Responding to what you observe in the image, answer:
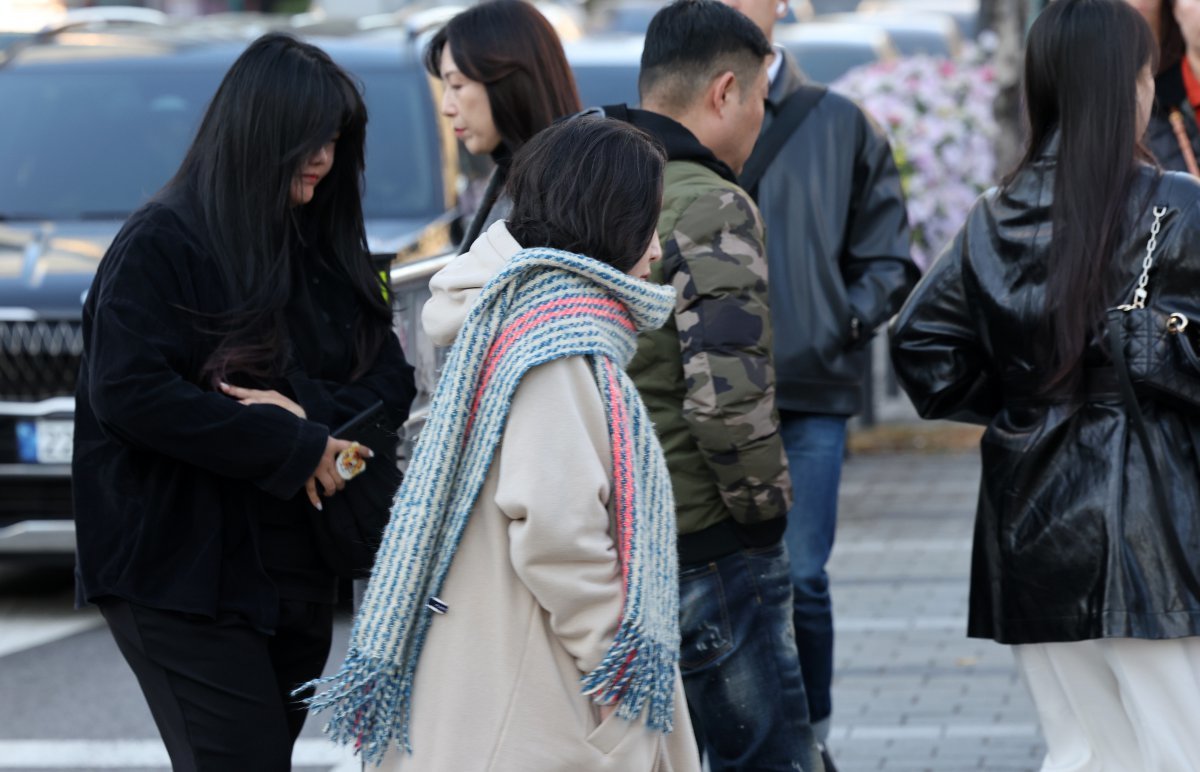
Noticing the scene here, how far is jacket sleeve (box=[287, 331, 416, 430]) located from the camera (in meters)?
3.60

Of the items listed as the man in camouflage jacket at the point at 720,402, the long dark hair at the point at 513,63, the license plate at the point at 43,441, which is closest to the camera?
the man in camouflage jacket at the point at 720,402

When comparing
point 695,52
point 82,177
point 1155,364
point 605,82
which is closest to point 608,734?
point 1155,364

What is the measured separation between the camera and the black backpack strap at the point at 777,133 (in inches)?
194

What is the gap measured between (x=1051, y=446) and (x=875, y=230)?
1.43 metres

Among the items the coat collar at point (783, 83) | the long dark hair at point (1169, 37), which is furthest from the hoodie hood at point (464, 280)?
the long dark hair at point (1169, 37)

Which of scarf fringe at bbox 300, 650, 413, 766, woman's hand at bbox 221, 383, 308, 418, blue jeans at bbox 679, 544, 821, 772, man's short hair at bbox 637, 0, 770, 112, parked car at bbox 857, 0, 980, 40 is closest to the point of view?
scarf fringe at bbox 300, 650, 413, 766

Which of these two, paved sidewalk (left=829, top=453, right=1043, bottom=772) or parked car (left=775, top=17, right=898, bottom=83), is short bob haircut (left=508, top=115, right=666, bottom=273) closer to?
paved sidewalk (left=829, top=453, right=1043, bottom=772)

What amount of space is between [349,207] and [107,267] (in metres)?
0.59

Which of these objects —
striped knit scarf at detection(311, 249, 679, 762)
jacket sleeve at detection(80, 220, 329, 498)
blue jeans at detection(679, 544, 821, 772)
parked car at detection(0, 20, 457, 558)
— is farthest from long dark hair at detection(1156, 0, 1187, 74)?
parked car at detection(0, 20, 457, 558)

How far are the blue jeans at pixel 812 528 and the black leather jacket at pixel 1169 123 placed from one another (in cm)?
106

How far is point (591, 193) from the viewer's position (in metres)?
2.94

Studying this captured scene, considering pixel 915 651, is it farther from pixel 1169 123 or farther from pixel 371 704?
pixel 371 704

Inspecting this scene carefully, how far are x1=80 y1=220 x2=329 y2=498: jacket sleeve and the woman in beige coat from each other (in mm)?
564

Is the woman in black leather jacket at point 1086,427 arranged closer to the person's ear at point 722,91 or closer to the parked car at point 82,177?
the person's ear at point 722,91
